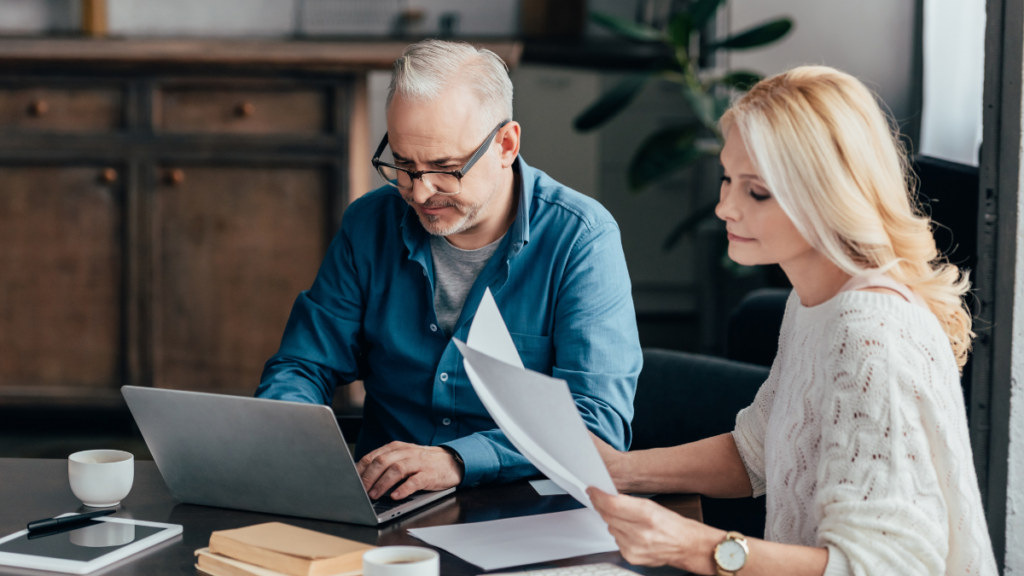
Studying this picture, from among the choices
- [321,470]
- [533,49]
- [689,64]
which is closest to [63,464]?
[321,470]

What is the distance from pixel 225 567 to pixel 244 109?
2415mm

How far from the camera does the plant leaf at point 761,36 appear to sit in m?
3.05

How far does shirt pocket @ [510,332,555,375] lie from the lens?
4.25 ft

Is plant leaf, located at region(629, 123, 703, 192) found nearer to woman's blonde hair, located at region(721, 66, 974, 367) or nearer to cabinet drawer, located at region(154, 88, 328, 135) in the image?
cabinet drawer, located at region(154, 88, 328, 135)

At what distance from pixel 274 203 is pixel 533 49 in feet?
4.78

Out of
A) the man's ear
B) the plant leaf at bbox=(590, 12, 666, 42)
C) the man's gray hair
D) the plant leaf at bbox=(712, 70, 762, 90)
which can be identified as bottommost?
the man's ear

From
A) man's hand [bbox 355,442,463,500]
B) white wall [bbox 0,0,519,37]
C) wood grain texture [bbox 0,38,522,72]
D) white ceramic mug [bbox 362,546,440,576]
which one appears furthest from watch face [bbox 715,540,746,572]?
white wall [bbox 0,0,519,37]

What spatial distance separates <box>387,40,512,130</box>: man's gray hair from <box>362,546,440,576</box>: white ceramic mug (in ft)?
2.31

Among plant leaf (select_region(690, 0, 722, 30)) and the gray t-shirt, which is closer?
the gray t-shirt

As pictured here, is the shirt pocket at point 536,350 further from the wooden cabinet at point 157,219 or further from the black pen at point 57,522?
the wooden cabinet at point 157,219

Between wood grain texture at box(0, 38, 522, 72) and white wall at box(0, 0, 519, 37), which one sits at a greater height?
white wall at box(0, 0, 519, 37)

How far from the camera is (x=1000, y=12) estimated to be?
127 cm

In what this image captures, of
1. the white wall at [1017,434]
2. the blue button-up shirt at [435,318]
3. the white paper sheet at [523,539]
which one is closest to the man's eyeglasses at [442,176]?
the blue button-up shirt at [435,318]

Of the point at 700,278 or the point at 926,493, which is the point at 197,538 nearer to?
the point at 926,493
